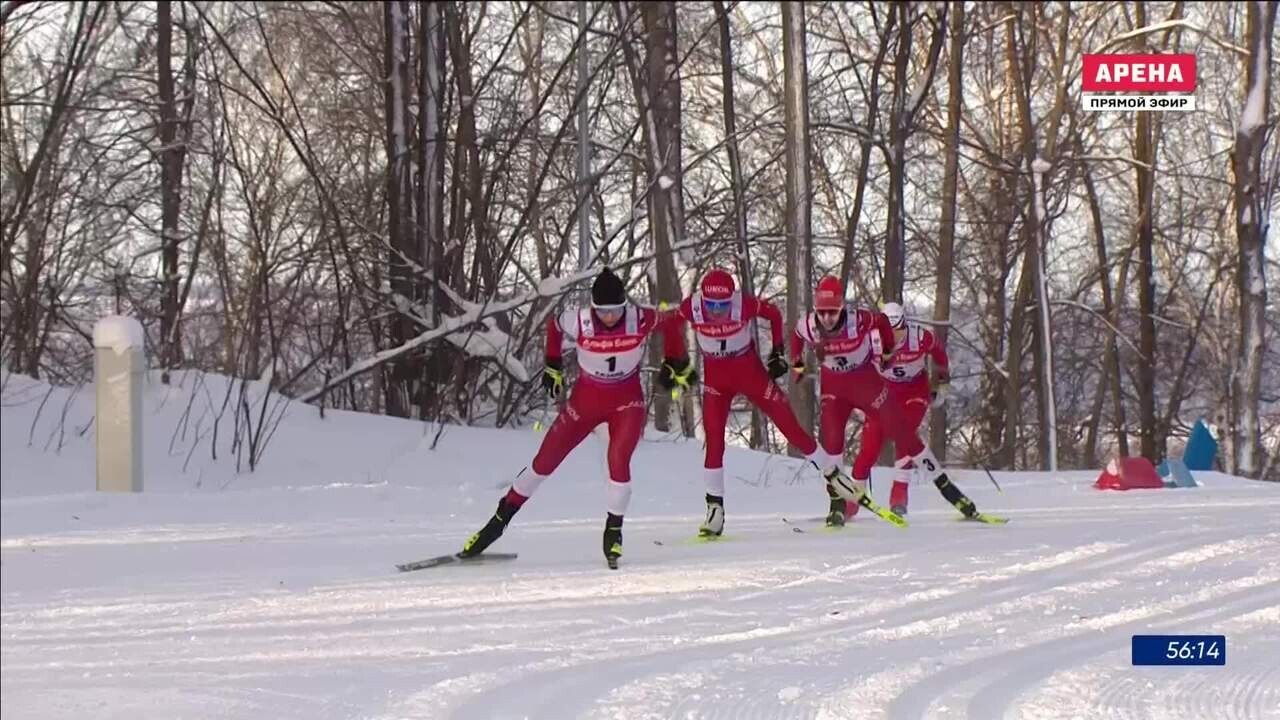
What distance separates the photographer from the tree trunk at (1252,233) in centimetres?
1853

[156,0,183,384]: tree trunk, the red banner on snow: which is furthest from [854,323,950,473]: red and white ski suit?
[156,0,183,384]: tree trunk

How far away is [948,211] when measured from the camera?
22.0 m

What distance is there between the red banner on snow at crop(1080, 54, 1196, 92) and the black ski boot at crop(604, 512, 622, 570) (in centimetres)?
467

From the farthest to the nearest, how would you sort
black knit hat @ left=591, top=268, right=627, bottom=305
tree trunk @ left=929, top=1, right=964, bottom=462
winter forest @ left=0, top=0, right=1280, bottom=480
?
tree trunk @ left=929, top=1, right=964, bottom=462
winter forest @ left=0, top=0, right=1280, bottom=480
black knit hat @ left=591, top=268, right=627, bottom=305

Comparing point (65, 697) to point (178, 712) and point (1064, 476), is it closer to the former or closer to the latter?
point (178, 712)

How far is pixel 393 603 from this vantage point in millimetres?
6250

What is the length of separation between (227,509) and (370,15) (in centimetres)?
1172

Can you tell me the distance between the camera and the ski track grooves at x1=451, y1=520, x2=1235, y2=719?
14.6 ft

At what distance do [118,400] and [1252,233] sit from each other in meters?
15.6

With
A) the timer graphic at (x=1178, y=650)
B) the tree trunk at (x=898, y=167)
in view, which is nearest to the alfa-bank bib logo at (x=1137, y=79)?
the timer graphic at (x=1178, y=650)

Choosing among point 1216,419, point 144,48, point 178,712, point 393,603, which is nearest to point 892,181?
point 1216,419

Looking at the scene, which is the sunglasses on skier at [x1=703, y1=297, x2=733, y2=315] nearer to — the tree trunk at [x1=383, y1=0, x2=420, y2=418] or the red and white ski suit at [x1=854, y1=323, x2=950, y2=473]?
the red and white ski suit at [x1=854, y1=323, x2=950, y2=473]

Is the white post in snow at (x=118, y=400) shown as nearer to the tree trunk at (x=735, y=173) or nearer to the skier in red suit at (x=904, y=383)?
the tree trunk at (x=735, y=173)

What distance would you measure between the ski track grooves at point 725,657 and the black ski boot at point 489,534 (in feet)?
5.71
